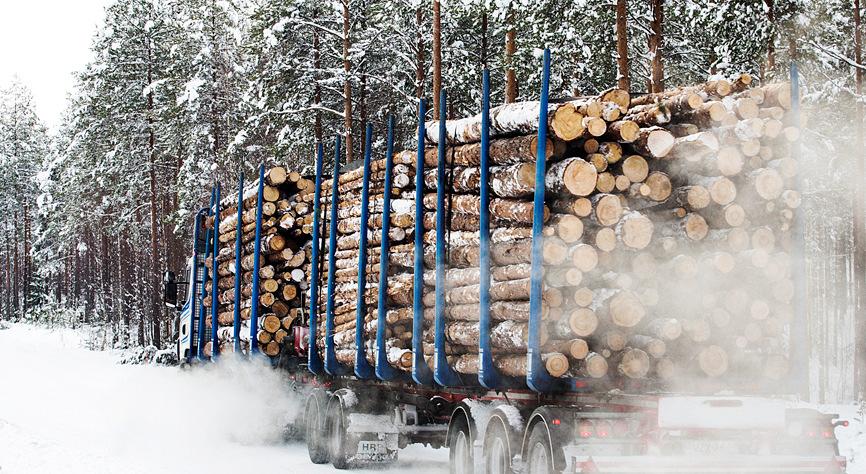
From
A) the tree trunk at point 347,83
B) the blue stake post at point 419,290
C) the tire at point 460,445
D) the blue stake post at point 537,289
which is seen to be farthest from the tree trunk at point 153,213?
the blue stake post at point 537,289

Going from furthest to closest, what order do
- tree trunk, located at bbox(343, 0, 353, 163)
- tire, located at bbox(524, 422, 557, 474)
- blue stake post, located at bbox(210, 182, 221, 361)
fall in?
1. tree trunk, located at bbox(343, 0, 353, 163)
2. blue stake post, located at bbox(210, 182, 221, 361)
3. tire, located at bbox(524, 422, 557, 474)

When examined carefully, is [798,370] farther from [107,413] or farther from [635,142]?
[107,413]

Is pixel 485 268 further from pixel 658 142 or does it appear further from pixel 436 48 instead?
pixel 436 48

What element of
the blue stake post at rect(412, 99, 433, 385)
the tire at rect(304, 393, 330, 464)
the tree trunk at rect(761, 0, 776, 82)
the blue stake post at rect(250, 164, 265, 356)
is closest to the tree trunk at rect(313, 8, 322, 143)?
the tree trunk at rect(761, 0, 776, 82)

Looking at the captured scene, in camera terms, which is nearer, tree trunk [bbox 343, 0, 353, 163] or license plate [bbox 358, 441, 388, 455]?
license plate [bbox 358, 441, 388, 455]

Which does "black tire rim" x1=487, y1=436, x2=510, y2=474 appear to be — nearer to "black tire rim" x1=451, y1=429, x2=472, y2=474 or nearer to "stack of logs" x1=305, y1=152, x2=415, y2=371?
"black tire rim" x1=451, y1=429, x2=472, y2=474

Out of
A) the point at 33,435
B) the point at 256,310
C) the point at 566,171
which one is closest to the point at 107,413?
the point at 33,435

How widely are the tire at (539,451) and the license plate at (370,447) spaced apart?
13.9 ft

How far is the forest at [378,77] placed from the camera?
1978 centimetres

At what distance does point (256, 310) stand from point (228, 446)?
2126 mm

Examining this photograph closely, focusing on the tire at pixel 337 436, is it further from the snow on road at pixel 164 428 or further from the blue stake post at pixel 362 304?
the blue stake post at pixel 362 304

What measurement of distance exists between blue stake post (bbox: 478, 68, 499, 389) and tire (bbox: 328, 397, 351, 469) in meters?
4.01

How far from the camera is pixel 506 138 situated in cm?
819

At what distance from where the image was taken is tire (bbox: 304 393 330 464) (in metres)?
12.4
